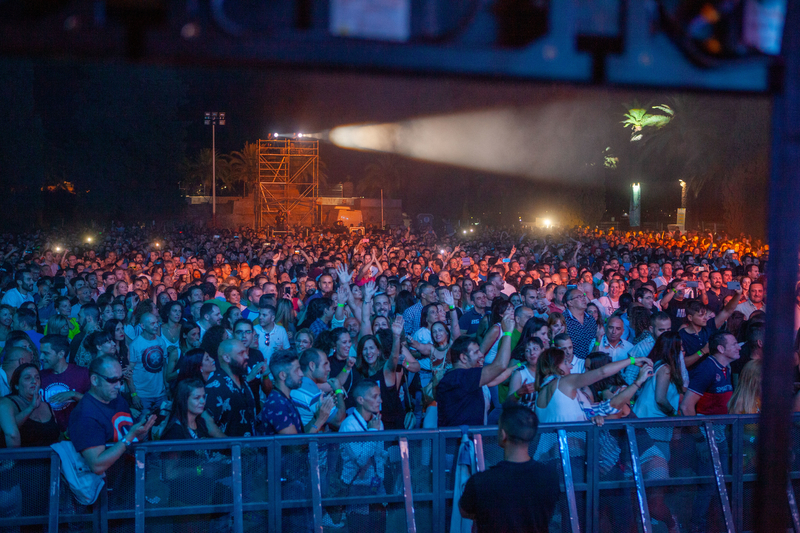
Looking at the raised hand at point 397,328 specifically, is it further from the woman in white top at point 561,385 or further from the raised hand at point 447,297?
the raised hand at point 447,297

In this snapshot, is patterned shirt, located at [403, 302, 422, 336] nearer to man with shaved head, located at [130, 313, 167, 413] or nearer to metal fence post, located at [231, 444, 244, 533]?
man with shaved head, located at [130, 313, 167, 413]

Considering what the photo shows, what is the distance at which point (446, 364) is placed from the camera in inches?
250

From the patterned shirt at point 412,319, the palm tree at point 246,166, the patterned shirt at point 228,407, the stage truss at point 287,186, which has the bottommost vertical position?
the patterned shirt at point 228,407

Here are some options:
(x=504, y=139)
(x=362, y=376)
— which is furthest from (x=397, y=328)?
(x=504, y=139)

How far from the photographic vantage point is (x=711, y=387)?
17.1 ft

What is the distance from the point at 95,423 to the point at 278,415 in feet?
3.69

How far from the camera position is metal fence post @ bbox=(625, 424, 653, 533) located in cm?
454

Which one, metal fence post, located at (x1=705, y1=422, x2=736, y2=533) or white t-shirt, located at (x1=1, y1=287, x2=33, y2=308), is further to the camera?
white t-shirt, located at (x1=1, y1=287, x2=33, y2=308)

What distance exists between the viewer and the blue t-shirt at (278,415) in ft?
15.0

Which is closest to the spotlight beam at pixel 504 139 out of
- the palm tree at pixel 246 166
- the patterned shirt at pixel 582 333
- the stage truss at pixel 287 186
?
the palm tree at pixel 246 166

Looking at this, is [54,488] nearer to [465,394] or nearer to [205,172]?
[465,394]

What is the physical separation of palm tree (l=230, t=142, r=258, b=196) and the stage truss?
1096cm

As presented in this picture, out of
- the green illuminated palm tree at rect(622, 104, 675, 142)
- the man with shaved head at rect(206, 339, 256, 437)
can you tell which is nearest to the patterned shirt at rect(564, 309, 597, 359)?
the man with shaved head at rect(206, 339, 256, 437)

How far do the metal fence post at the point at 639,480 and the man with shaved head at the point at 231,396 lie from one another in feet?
8.53
